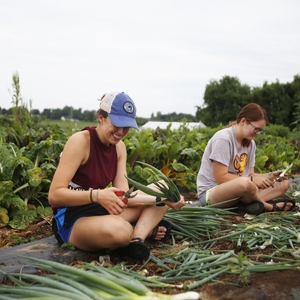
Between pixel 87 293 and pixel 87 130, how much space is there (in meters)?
1.22

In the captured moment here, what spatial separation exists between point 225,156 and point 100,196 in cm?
166

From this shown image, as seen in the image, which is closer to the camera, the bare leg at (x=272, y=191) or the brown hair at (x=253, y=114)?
the brown hair at (x=253, y=114)

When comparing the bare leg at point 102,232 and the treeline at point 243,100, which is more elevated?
the treeline at point 243,100

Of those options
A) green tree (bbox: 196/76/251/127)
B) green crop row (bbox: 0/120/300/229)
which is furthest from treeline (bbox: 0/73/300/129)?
green crop row (bbox: 0/120/300/229)

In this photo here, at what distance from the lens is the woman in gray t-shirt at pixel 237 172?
3.81 m

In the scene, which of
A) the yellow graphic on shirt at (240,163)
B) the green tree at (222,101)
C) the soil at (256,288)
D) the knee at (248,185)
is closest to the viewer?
the soil at (256,288)

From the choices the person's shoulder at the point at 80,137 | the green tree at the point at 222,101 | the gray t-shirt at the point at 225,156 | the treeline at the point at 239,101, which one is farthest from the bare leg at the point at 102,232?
the green tree at the point at 222,101

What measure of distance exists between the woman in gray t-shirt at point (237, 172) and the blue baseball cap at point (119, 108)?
1378 mm

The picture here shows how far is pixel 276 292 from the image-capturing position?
2062 millimetres

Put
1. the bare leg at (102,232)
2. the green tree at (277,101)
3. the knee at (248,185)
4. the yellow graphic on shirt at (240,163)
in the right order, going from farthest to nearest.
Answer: the green tree at (277,101), the yellow graphic on shirt at (240,163), the knee at (248,185), the bare leg at (102,232)

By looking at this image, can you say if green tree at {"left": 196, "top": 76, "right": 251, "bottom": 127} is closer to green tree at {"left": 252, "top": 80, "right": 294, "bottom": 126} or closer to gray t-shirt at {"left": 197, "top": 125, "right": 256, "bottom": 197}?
green tree at {"left": 252, "top": 80, "right": 294, "bottom": 126}

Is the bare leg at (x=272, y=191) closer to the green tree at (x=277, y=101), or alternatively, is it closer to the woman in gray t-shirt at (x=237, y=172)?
the woman in gray t-shirt at (x=237, y=172)

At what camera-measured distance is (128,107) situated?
2.70m

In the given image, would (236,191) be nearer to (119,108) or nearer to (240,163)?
(240,163)
